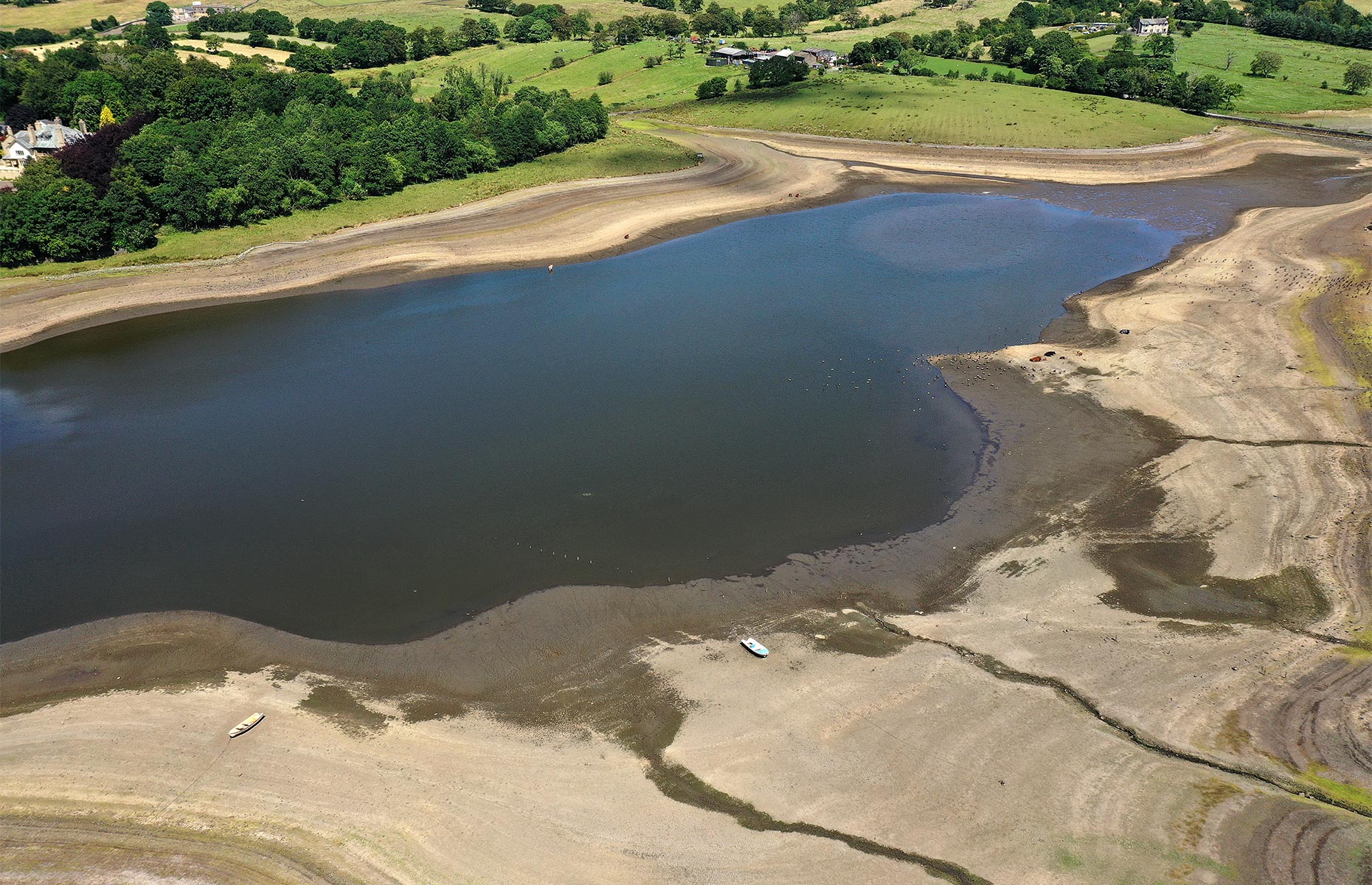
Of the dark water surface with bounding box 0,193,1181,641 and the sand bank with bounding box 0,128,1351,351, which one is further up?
the sand bank with bounding box 0,128,1351,351

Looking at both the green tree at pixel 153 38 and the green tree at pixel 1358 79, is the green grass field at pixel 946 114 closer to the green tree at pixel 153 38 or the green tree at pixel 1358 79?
the green tree at pixel 1358 79

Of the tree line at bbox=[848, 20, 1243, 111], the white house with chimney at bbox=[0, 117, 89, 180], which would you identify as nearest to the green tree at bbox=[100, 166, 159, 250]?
the white house with chimney at bbox=[0, 117, 89, 180]

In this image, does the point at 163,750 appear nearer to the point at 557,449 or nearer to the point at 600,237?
the point at 557,449

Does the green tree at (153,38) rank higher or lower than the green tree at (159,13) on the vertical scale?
lower

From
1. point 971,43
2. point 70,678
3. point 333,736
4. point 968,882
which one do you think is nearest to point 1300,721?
point 968,882

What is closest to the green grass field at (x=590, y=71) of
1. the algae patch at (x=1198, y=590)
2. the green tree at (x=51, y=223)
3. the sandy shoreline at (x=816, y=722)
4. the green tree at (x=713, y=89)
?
the green tree at (x=713, y=89)

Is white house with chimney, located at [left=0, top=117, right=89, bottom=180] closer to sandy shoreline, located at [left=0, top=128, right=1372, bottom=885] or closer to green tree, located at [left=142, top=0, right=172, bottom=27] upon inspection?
sandy shoreline, located at [left=0, top=128, right=1372, bottom=885]

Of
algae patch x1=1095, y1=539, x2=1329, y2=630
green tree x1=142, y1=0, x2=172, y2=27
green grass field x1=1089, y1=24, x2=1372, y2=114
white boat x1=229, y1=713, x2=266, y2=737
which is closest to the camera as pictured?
white boat x1=229, y1=713, x2=266, y2=737
